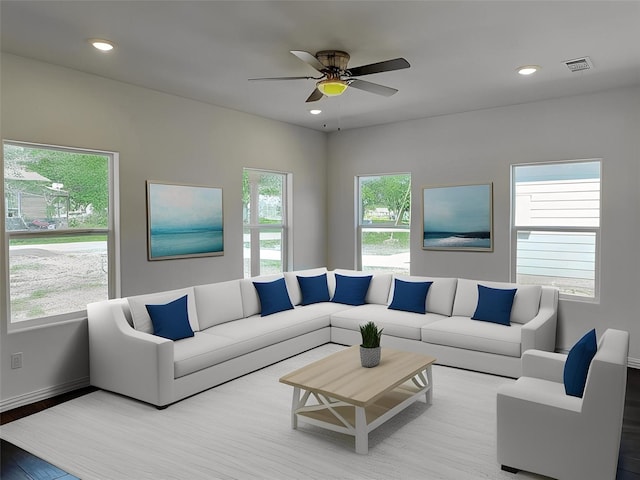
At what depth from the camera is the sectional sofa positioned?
381 centimetres

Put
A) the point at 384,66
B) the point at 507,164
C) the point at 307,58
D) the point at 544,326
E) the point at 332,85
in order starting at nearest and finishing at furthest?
the point at 307,58 < the point at 384,66 < the point at 332,85 < the point at 544,326 < the point at 507,164

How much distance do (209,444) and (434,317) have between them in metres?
2.90

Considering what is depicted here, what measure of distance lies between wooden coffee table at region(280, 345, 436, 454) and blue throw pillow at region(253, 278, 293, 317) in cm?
159

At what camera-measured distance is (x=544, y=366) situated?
10.3 ft

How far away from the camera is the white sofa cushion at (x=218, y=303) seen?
4664mm

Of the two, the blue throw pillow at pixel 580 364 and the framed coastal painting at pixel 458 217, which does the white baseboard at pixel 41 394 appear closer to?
the blue throw pillow at pixel 580 364

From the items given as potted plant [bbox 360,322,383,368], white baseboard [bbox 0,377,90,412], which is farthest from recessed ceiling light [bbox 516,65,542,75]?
white baseboard [bbox 0,377,90,412]

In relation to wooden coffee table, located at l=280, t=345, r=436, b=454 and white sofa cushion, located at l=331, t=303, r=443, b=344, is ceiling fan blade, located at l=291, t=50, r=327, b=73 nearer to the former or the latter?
wooden coffee table, located at l=280, t=345, r=436, b=454

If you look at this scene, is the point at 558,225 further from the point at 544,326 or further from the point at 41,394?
the point at 41,394

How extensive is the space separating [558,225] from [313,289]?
2.97 meters

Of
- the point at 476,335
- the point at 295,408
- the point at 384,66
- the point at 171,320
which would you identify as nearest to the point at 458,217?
the point at 476,335

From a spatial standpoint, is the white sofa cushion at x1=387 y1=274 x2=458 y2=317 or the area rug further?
the white sofa cushion at x1=387 y1=274 x2=458 y2=317

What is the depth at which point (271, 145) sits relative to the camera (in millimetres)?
6277

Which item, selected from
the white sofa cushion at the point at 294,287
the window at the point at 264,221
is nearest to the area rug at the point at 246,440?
the white sofa cushion at the point at 294,287
